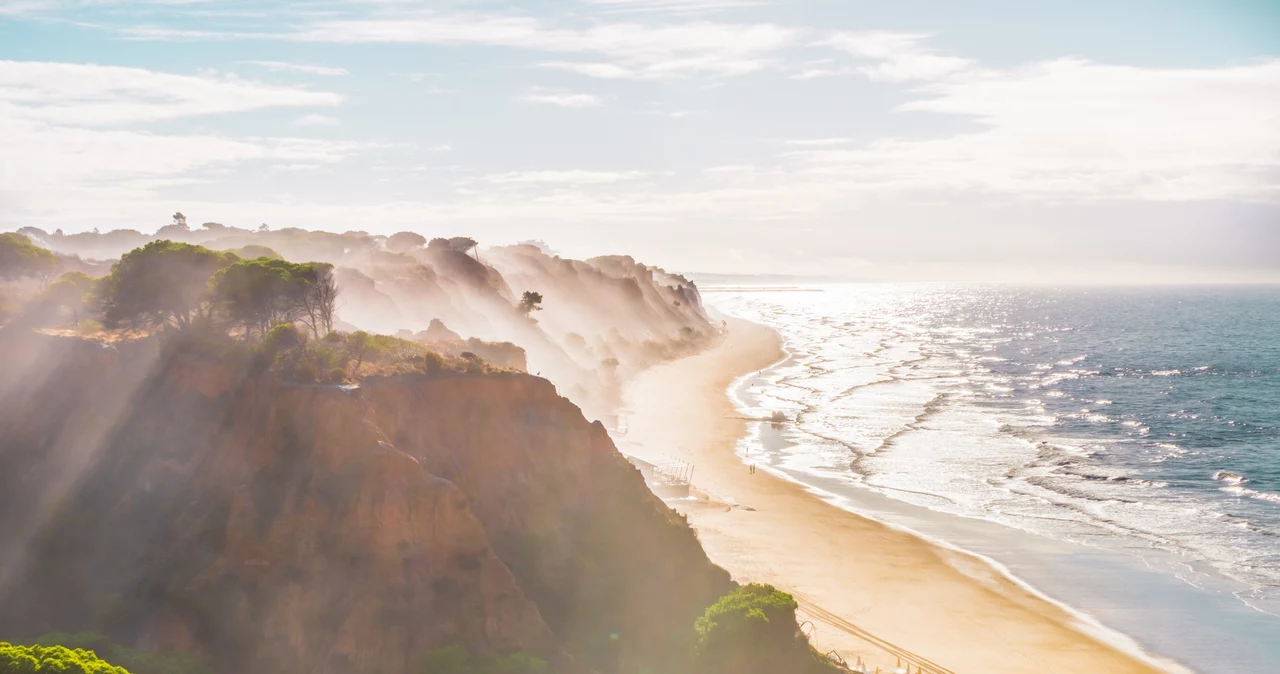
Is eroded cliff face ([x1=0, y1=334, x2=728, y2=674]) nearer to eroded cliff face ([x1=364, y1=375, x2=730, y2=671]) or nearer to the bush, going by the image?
eroded cliff face ([x1=364, y1=375, x2=730, y2=671])

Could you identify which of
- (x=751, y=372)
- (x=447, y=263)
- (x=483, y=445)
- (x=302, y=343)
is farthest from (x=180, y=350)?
(x=751, y=372)

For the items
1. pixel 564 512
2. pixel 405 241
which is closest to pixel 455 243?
pixel 405 241

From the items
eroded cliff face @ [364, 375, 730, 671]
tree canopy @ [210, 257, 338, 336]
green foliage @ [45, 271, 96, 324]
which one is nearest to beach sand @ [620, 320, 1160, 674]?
eroded cliff face @ [364, 375, 730, 671]

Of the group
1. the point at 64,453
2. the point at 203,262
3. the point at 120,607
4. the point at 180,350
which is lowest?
the point at 120,607

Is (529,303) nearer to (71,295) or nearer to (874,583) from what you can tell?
(71,295)

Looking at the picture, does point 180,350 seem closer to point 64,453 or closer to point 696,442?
point 64,453

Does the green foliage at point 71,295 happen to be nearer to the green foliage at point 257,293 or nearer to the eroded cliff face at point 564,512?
the green foliage at point 257,293
